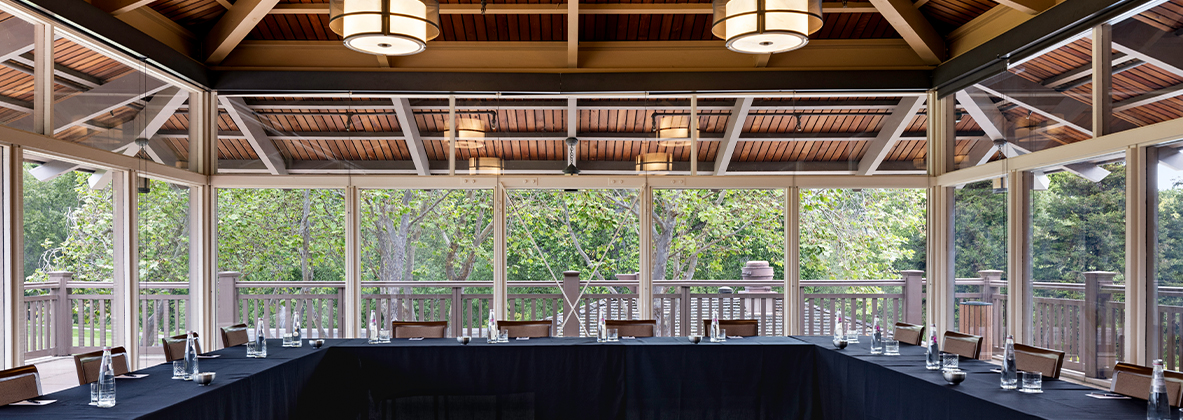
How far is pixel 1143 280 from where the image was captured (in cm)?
524

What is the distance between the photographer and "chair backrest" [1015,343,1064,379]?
176 inches

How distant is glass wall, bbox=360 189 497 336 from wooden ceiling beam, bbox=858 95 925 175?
4281mm

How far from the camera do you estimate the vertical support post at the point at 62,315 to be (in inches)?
219

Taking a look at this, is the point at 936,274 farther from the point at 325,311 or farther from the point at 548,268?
the point at 325,311

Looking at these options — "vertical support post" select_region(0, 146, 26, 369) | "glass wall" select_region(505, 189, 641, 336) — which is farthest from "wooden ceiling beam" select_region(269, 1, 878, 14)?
"vertical support post" select_region(0, 146, 26, 369)

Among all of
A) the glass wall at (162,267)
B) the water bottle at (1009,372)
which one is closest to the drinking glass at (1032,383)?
the water bottle at (1009,372)

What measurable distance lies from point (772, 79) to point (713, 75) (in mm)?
644

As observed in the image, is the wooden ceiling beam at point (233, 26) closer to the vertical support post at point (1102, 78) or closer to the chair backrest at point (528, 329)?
the chair backrest at point (528, 329)

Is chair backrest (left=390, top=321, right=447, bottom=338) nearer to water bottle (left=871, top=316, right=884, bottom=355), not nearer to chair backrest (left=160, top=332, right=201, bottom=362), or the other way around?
chair backrest (left=160, top=332, right=201, bottom=362)

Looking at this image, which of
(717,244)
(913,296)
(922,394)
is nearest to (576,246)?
(717,244)

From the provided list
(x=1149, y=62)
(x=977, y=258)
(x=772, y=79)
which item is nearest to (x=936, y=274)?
(x=977, y=258)

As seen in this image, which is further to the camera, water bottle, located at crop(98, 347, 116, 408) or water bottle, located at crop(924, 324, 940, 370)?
water bottle, located at crop(924, 324, 940, 370)

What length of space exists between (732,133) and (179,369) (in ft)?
19.3

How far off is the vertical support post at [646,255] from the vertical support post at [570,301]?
71cm
